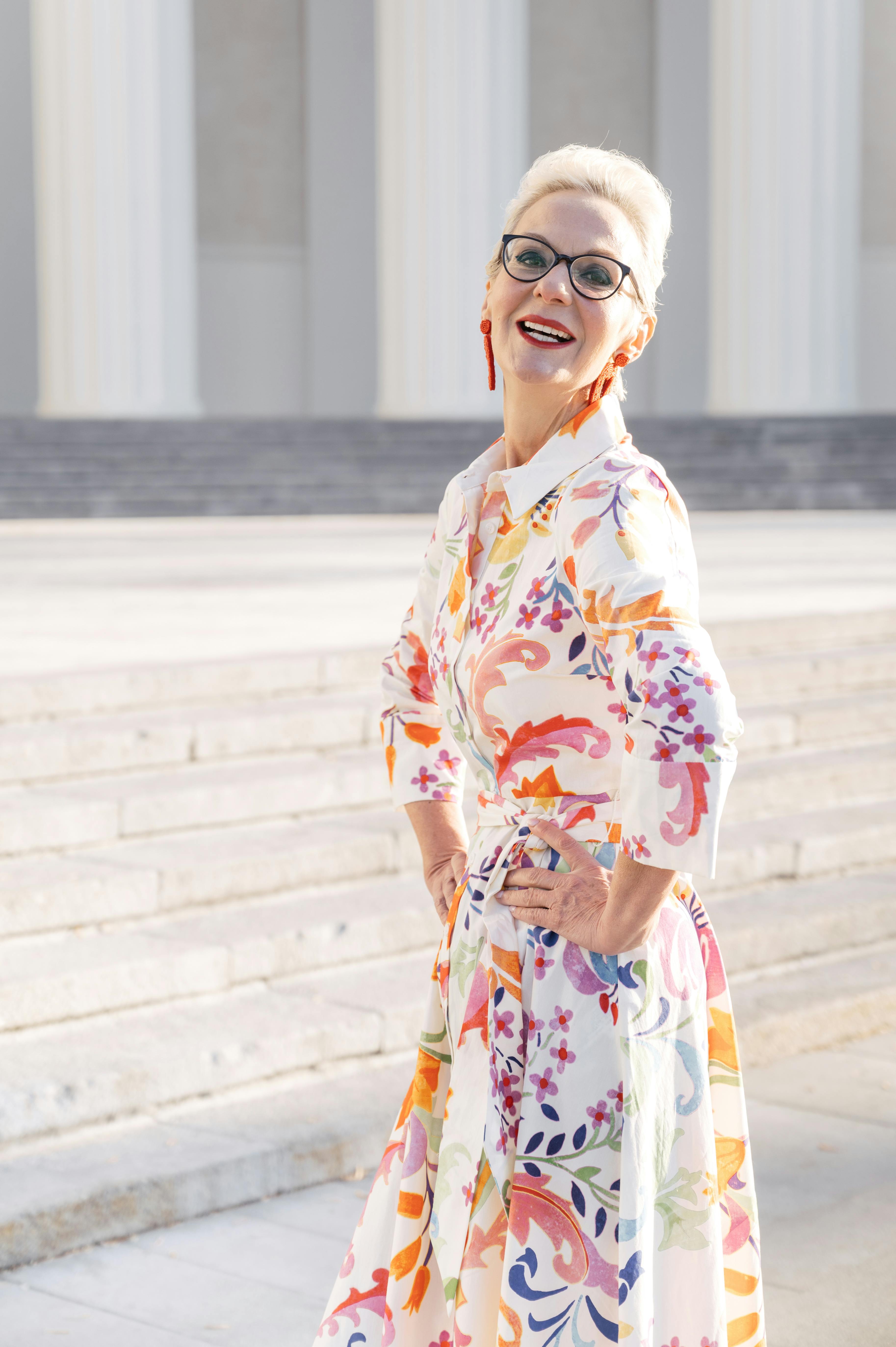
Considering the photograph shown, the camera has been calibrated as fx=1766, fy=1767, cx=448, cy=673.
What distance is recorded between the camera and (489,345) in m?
1.91

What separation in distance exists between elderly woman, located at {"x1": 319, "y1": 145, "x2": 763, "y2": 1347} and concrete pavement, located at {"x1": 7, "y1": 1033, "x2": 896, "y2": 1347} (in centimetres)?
118

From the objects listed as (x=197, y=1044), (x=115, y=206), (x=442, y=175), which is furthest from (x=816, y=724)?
(x=442, y=175)

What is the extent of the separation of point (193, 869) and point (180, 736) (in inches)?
32.4

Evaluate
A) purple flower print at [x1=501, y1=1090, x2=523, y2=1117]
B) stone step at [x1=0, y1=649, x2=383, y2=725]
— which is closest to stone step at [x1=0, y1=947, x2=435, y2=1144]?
stone step at [x1=0, y1=649, x2=383, y2=725]

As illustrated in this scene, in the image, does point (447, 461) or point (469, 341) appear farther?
point (469, 341)

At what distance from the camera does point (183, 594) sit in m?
9.20

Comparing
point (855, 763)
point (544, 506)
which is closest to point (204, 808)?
point (855, 763)

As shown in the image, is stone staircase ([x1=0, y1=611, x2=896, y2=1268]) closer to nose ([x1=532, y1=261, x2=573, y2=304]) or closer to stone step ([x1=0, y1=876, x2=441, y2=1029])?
stone step ([x1=0, y1=876, x2=441, y2=1029])

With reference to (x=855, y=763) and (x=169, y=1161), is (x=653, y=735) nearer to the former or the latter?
(x=169, y=1161)

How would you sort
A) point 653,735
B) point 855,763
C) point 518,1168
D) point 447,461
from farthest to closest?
1. point 447,461
2. point 855,763
3. point 518,1168
4. point 653,735

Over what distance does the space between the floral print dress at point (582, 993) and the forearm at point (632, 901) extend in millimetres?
23

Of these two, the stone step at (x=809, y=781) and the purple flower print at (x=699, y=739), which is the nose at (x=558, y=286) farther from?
the stone step at (x=809, y=781)

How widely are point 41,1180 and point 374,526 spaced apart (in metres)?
12.4

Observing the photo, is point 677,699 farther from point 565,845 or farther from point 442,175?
point 442,175
